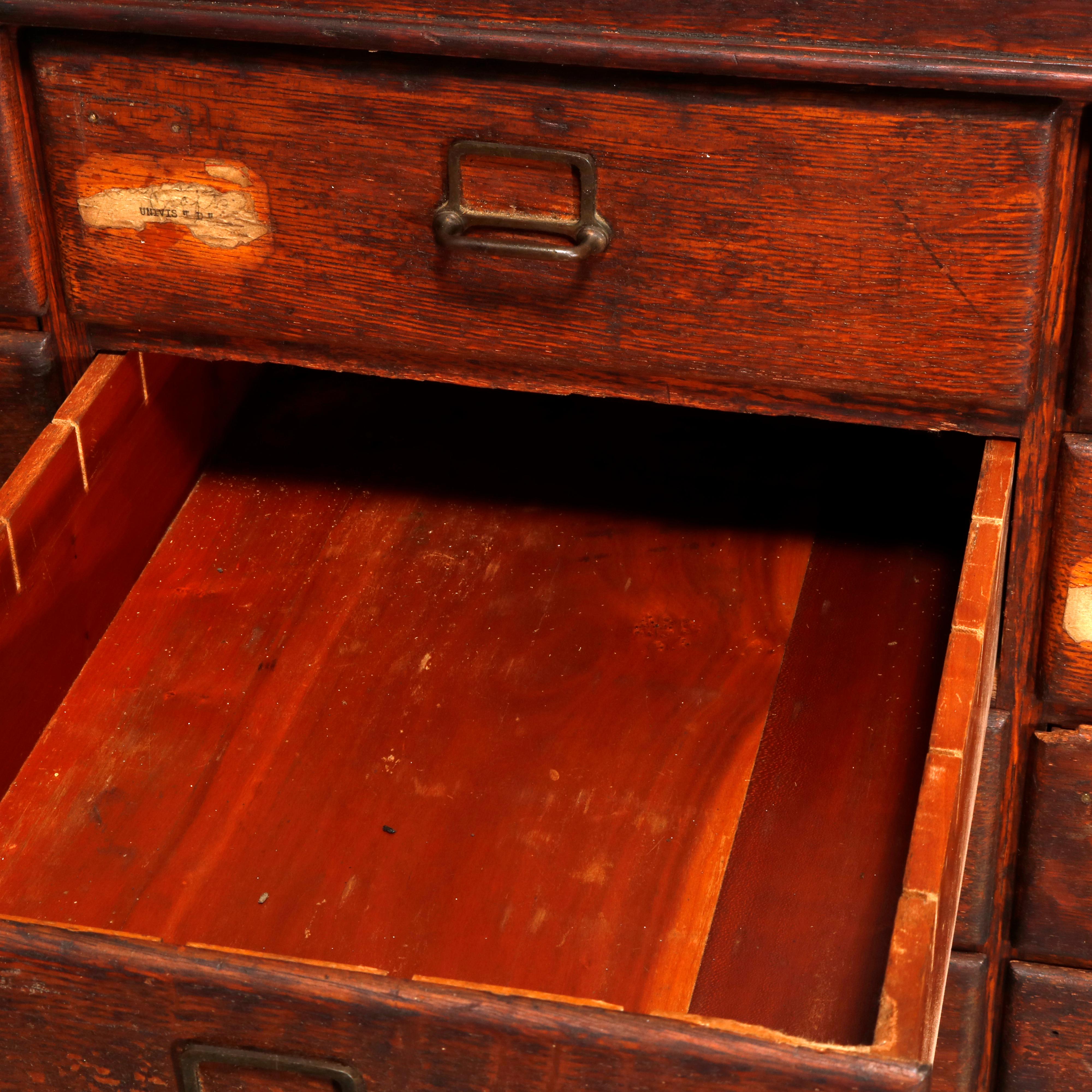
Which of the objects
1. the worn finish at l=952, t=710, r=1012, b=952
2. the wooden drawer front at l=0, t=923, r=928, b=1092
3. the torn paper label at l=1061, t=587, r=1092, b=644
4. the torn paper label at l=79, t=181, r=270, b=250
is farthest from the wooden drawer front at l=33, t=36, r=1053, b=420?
the wooden drawer front at l=0, t=923, r=928, b=1092

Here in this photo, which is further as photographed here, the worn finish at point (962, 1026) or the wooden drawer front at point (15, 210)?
the worn finish at point (962, 1026)

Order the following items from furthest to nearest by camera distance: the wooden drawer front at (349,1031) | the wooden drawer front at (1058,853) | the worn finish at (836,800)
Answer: the wooden drawer front at (1058,853), the worn finish at (836,800), the wooden drawer front at (349,1031)

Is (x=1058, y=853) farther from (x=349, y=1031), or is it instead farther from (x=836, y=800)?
(x=349, y=1031)

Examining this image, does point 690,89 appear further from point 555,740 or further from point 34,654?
point 34,654

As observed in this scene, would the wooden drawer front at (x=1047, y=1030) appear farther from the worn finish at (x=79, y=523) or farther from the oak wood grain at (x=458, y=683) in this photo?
the worn finish at (x=79, y=523)

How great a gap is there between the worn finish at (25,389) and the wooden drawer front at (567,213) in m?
0.05

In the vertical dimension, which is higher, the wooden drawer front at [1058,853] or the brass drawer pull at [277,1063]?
the wooden drawer front at [1058,853]

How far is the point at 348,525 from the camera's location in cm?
108

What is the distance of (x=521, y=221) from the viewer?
0.84 meters

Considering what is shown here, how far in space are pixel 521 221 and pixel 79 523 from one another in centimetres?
33

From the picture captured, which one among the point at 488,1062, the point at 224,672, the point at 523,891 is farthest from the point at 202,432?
the point at 488,1062

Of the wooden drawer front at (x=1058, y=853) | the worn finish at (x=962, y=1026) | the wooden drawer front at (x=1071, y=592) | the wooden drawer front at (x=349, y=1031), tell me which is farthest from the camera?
the worn finish at (x=962, y=1026)

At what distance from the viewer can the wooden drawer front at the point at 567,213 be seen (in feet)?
2.62

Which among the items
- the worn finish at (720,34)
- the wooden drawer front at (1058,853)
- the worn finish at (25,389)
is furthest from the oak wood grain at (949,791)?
the worn finish at (25,389)
